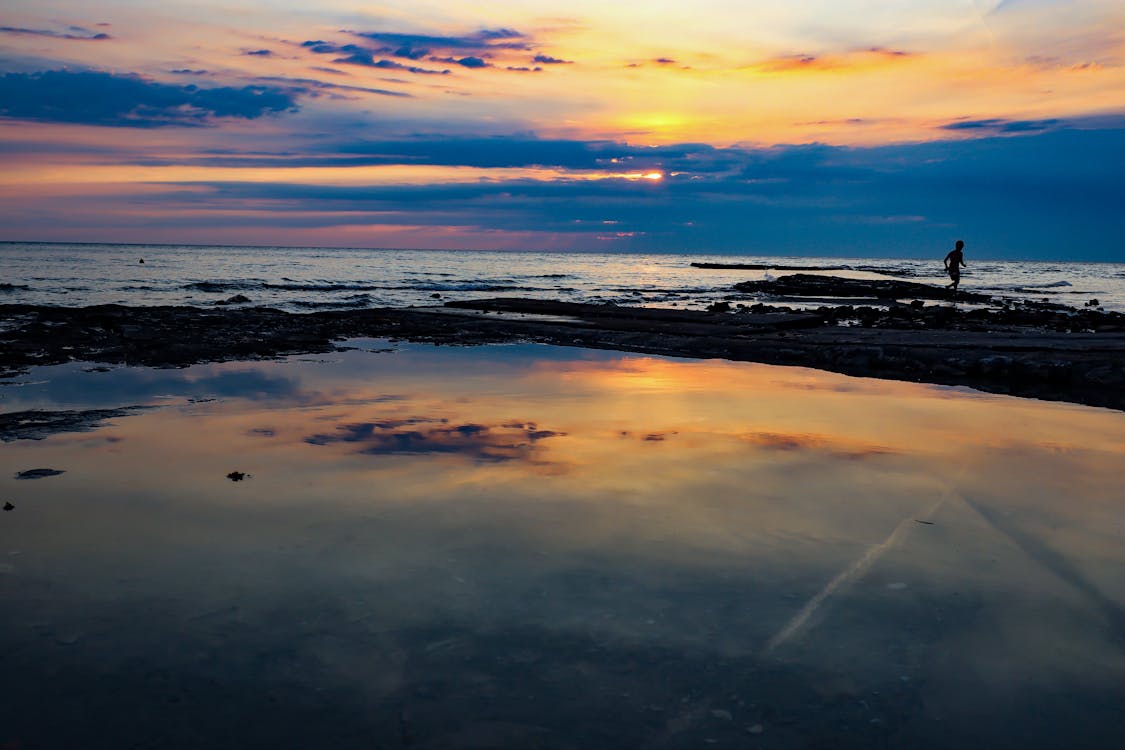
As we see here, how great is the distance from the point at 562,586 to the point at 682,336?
14.8 metres

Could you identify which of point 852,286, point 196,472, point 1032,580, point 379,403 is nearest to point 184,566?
point 196,472

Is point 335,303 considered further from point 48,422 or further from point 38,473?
point 38,473

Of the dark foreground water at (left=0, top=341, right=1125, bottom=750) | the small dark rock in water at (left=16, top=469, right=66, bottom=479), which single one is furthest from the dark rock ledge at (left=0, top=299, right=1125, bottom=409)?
the small dark rock in water at (left=16, top=469, right=66, bottom=479)

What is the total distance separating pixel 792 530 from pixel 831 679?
2.21 metres

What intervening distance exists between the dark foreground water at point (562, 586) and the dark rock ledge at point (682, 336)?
4.58m

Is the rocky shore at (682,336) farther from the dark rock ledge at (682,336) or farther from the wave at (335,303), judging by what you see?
the wave at (335,303)

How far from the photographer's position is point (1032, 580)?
17.8 ft

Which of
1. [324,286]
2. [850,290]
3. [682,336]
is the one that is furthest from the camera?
[324,286]

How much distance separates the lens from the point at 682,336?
19562mm

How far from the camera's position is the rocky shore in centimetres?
1441

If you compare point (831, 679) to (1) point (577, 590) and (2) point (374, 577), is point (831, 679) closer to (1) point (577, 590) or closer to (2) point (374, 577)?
(1) point (577, 590)

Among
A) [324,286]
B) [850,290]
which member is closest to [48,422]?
[324,286]

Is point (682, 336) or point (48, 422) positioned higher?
point (682, 336)

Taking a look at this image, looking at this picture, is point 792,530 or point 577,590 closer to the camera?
point 577,590
